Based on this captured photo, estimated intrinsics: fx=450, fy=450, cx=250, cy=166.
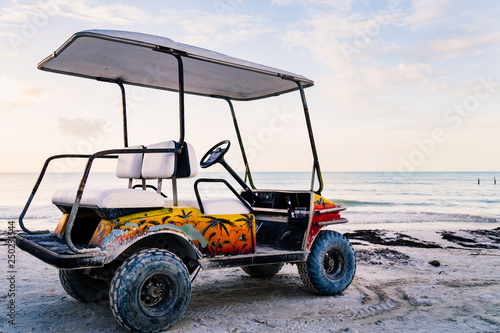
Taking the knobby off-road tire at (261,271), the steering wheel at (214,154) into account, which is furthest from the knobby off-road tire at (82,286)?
the knobby off-road tire at (261,271)

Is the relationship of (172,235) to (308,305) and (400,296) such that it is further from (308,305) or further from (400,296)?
(400,296)

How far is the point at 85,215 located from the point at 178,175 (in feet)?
3.65

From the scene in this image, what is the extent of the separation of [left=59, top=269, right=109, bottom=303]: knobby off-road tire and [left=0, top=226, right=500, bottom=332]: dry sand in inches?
5.0

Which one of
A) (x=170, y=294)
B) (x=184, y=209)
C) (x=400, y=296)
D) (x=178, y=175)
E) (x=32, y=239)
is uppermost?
(x=178, y=175)

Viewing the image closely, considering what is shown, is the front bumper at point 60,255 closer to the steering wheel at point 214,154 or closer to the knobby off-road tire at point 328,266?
the steering wheel at point 214,154

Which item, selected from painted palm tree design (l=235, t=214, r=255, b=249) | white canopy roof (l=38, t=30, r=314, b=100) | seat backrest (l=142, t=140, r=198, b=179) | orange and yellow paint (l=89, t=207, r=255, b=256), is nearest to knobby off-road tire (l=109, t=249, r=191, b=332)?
orange and yellow paint (l=89, t=207, r=255, b=256)

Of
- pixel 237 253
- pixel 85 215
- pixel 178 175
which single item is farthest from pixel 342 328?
pixel 85 215

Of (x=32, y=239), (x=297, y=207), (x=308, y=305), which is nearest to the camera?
(x=32, y=239)

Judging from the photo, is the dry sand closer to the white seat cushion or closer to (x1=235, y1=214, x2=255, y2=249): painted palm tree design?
(x1=235, y1=214, x2=255, y2=249): painted palm tree design

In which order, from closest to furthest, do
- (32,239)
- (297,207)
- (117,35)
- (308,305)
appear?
(117,35), (32,239), (308,305), (297,207)

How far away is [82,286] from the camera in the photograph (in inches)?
196

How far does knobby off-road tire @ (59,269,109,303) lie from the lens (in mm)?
4918

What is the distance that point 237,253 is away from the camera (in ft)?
15.2

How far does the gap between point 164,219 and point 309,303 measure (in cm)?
204
